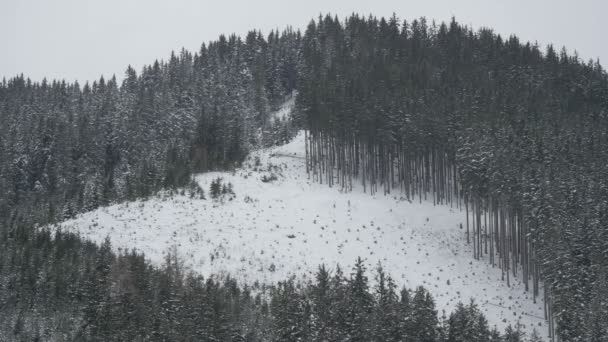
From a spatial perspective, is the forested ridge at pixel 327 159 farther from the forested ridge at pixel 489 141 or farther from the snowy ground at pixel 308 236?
the snowy ground at pixel 308 236

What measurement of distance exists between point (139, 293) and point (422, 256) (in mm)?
29097

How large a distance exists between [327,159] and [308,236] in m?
Answer: 19.6

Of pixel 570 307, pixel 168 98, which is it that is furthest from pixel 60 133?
pixel 570 307

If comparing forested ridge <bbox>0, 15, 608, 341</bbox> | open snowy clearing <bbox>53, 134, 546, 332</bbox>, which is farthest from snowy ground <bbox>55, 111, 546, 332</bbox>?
forested ridge <bbox>0, 15, 608, 341</bbox>

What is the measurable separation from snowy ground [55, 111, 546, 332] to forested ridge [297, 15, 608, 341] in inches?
118

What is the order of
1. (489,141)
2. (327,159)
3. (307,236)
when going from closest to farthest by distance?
(307,236) < (489,141) < (327,159)

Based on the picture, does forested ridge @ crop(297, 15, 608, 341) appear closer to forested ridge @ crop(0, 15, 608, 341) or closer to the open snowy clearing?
forested ridge @ crop(0, 15, 608, 341)

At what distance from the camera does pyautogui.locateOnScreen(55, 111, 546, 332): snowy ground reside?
182 ft

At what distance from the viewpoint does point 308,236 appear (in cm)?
6222

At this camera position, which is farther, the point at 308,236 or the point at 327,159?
the point at 327,159

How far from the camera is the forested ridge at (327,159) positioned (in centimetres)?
4403

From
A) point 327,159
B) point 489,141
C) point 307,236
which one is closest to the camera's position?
point 307,236

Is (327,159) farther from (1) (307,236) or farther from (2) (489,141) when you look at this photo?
(2) (489,141)

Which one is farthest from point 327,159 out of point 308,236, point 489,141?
point 489,141
